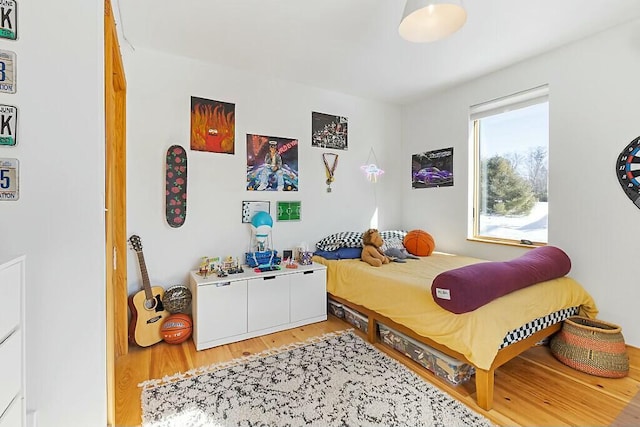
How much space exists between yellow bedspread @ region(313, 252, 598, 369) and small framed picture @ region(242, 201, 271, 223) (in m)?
0.92

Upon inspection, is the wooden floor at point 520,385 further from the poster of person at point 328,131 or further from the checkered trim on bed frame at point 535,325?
the poster of person at point 328,131

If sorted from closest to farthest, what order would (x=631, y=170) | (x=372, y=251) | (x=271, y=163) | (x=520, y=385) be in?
(x=520, y=385)
(x=631, y=170)
(x=372, y=251)
(x=271, y=163)

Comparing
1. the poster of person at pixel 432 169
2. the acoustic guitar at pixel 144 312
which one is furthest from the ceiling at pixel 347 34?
the acoustic guitar at pixel 144 312

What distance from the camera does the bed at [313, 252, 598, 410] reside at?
65.7 inches

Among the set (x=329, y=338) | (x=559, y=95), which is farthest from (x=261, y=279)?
(x=559, y=95)

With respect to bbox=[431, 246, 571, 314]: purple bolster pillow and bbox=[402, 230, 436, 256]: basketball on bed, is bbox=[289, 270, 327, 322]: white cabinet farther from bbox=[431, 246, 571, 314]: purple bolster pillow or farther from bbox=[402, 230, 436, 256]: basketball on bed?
bbox=[431, 246, 571, 314]: purple bolster pillow

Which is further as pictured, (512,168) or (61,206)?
(512,168)

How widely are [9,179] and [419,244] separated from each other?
3.26 meters

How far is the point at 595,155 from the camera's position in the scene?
2.39 meters

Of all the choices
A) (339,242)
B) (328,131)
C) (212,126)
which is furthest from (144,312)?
(328,131)

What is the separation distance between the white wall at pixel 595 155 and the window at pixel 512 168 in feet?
0.38

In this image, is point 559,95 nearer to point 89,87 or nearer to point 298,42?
point 298,42

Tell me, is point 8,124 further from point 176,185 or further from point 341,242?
point 341,242

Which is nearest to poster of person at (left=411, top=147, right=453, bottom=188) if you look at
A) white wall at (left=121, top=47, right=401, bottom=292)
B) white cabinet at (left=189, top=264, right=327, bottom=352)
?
white wall at (left=121, top=47, right=401, bottom=292)
